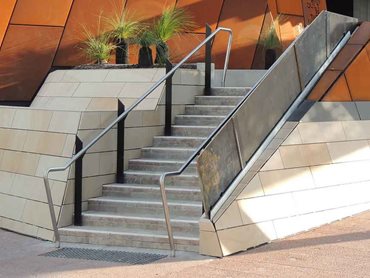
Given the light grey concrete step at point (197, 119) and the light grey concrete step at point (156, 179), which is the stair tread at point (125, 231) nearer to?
the light grey concrete step at point (156, 179)

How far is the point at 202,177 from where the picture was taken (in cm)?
785

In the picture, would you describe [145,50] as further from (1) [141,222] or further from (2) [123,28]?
(1) [141,222]

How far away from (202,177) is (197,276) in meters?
1.36

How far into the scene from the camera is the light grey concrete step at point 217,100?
11578mm

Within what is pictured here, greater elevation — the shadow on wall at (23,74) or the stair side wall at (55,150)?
the shadow on wall at (23,74)

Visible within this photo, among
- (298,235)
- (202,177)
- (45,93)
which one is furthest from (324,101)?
(45,93)

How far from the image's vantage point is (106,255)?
26.7 feet

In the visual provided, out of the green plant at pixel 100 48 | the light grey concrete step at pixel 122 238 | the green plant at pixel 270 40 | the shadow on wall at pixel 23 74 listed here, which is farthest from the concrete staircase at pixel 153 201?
the green plant at pixel 270 40

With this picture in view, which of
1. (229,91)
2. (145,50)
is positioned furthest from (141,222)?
(145,50)

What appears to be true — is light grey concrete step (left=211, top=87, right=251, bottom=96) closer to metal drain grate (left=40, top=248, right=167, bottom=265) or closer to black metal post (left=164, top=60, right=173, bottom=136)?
black metal post (left=164, top=60, right=173, bottom=136)

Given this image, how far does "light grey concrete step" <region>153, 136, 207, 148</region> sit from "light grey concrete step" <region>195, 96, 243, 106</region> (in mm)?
1333

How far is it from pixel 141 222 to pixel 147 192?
0.87 metres

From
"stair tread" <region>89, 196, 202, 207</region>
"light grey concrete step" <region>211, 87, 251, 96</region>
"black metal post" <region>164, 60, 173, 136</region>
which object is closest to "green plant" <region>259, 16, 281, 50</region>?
"light grey concrete step" <region>211, 87, 251, 96</region>

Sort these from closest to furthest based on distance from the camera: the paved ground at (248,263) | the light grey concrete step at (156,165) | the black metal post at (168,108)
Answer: the paved ground at (248,263), the light grey concrete step at (156,165), the black metal post at (168,108)
